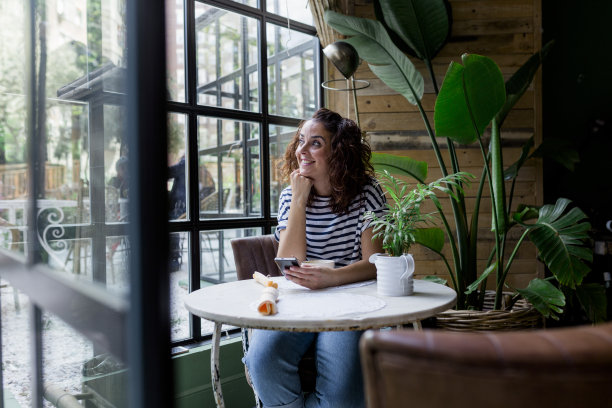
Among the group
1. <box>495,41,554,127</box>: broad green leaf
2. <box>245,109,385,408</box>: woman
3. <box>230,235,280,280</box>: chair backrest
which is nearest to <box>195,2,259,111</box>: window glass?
<box>245,109,385,408</box>: woman

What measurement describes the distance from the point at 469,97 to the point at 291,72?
3.94ft

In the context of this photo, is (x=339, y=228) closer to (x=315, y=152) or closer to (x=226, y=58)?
(x=315, y=152)

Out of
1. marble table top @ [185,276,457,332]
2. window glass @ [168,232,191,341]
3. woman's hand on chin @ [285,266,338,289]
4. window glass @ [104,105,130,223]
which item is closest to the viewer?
window glass @ [104,105,130,223]

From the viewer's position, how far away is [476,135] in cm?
207

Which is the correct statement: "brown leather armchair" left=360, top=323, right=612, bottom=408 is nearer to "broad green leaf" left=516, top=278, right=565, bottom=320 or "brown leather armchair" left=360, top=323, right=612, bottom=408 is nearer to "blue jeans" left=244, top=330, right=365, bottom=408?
"blue jeans" left=244, top=330, right=365, bottom=408

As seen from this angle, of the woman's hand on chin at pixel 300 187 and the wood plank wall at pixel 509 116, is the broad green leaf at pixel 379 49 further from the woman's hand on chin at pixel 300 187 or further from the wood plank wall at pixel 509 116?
the woman's hand on chin at pixel 300 187

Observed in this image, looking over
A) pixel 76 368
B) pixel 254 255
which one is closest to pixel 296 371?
pixel 254 255

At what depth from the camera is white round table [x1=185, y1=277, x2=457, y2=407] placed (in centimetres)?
113

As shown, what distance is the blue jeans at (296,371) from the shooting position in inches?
53.5

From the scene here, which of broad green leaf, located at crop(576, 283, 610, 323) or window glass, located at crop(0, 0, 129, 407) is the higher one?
window glass, located at crop(0, 0, 129, 407)

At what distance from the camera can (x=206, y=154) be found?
2.38 meters

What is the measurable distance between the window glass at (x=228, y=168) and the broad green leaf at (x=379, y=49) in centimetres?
69

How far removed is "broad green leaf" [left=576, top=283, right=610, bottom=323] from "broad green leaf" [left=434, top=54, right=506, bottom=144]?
811mm

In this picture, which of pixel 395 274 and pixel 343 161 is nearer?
pixel 395 274
